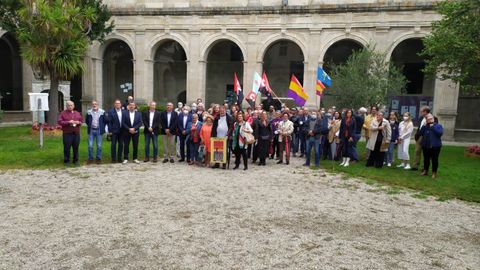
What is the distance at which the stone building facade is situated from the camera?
874 inches

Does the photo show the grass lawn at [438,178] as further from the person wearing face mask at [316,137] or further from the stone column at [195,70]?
the stone column at [195,70]

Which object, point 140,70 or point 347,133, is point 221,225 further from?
point 140,70

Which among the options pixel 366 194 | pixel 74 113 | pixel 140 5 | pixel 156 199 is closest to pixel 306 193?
pixel 366 194

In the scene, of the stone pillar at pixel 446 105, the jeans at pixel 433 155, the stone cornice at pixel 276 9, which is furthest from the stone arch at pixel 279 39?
the jeans at pixel 433 155

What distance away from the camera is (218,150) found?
11.0 meters

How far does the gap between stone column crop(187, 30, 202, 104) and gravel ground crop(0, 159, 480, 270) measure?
16678 mm

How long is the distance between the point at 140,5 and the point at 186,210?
22.5 metres

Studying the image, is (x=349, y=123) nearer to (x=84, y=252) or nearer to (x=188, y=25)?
(x=84, y=252)

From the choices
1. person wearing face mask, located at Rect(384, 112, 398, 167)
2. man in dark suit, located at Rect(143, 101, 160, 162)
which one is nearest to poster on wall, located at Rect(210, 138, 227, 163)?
man in dark suit, located at Rect(143, 101, 160, 162)

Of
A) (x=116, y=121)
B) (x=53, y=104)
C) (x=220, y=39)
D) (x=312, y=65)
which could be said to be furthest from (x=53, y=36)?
(x=312, y=65)

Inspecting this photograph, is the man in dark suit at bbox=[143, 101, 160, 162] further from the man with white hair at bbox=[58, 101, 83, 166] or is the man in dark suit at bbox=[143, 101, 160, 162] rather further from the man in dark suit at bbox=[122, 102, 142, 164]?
the man with white hair at bbox=[58, 101, 83, 166]

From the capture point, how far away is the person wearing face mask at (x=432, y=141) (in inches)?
404

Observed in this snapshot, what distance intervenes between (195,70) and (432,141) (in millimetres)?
18091

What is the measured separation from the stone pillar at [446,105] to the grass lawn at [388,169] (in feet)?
26.4
